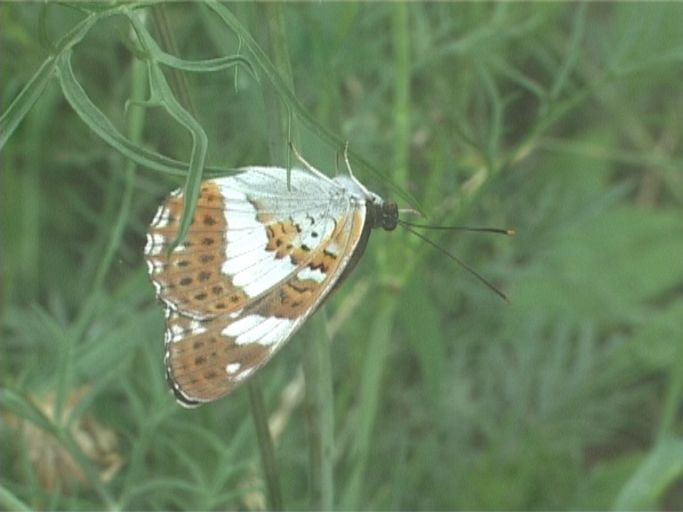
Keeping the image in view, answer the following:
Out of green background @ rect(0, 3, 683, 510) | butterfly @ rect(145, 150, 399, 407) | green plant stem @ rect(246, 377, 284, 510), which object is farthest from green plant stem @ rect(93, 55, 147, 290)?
butterfly @ rect(145, 150, 399, 407)

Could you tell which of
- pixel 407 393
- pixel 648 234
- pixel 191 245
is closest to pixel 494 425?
pixel 407 393

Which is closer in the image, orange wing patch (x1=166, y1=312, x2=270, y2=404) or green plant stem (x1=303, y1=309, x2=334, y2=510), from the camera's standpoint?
orange wing patch (x1=166, y1=312, x2=270, y2=404)

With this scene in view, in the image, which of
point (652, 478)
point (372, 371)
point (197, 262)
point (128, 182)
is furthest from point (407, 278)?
point (197, 262)

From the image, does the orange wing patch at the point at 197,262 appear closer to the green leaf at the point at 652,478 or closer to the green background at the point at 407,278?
the green background at the point at 407,278

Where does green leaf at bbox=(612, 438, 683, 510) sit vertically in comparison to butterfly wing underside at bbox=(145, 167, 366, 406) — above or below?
below

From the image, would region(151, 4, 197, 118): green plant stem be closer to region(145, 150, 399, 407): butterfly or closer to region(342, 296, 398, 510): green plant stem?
region(145, 150, 399, 407): butterfly

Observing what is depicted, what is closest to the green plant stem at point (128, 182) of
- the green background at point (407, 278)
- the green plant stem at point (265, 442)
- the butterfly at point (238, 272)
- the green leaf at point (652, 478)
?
the green background at point (407, 278)
